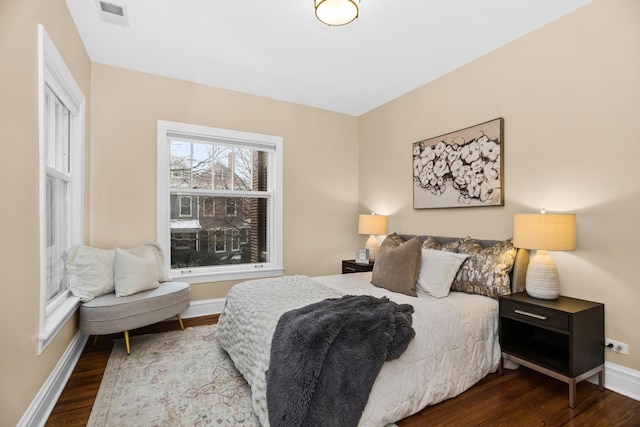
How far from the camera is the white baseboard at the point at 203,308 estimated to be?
3610mm

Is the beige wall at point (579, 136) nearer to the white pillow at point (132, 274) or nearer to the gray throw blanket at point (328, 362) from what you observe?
the gray throw blanket at point (328, 362)

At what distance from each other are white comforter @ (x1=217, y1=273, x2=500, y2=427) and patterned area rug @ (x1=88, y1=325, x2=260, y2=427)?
14cm

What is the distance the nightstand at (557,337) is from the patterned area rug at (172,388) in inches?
72.4

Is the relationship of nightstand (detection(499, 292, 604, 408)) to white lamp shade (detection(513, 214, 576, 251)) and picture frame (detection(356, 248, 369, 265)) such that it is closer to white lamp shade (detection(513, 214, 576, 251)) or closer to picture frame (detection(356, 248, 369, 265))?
white lamp shade (detection(513, 214, 576, 251))

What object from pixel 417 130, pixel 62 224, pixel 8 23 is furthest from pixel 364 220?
pixel 8 23

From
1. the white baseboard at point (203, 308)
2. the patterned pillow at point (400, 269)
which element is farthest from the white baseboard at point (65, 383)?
the patterned pillow at point (400, 269)

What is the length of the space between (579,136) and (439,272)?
1429 mm

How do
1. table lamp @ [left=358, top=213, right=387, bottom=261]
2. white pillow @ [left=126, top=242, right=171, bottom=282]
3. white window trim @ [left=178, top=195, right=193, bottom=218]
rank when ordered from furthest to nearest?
table lamp @ [left=358, top=213, right=387, bottom=261] < white window trim @ [left=178, top=195, right=193, bottom=218] < white pillow @ [left=126, top=242, right=171, bottom=282]

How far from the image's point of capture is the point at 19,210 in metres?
1.59

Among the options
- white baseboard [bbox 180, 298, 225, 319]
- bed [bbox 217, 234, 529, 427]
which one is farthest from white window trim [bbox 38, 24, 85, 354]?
white baseboard [bbox 180, 298, 225, 319]

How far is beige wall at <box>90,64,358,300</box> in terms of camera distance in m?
3.25

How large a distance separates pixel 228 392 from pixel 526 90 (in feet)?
10.6

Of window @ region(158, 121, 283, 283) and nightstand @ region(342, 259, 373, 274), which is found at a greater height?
window @ region(158, 121, 283, 283)

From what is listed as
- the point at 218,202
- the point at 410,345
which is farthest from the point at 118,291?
the point at 410,345
